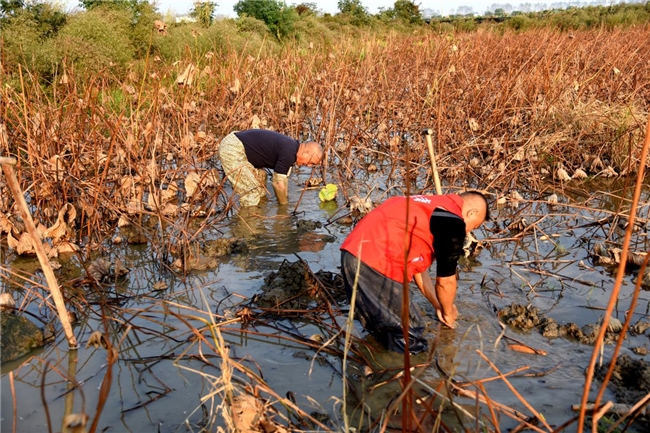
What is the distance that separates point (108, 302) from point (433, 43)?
10020 millimetres

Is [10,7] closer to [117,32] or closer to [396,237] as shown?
[117,32]

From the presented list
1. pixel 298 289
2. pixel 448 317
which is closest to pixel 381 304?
pixel 448 317

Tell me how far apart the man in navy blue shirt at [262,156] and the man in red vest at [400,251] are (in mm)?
2908

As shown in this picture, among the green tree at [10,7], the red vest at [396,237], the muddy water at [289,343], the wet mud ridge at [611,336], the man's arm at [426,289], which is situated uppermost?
the green tree at [10,7]

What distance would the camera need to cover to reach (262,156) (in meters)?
6.59

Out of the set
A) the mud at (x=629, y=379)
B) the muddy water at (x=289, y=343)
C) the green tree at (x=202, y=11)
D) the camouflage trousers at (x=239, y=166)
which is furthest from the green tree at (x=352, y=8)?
the mud at (x=629, y=379)

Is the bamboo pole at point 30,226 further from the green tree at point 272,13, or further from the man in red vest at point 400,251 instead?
the green tree at point 272,13

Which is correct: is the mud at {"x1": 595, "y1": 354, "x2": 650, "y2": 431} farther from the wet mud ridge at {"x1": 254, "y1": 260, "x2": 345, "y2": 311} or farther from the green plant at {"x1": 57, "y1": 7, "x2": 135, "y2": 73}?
the green plant at {"x1": 57, "y1": 7, "x2": 135, "y2": 73}

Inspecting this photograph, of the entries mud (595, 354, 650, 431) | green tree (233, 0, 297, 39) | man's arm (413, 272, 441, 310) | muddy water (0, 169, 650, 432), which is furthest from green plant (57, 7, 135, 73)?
green tree (233, 0, 297, 39)

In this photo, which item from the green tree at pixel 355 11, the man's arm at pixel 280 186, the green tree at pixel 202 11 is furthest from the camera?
the green tree at pixel 355 11

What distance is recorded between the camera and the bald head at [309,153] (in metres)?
6.25

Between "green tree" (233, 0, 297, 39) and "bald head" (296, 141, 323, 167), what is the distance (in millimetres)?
15984

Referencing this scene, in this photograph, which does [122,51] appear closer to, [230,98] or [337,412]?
[230,98]

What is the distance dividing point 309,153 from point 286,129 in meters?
2.59
